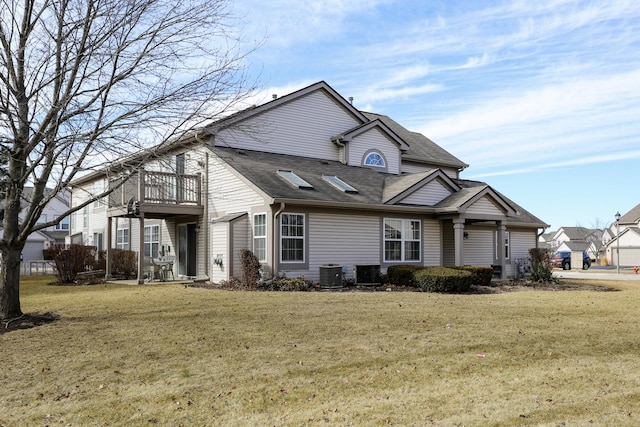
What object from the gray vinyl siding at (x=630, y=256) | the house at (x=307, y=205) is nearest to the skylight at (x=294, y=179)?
the house at (x=307, y=205)

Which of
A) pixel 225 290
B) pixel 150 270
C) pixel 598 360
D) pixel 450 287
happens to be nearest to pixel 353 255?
pixel 450 287

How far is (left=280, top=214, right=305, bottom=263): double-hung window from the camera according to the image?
1669cm

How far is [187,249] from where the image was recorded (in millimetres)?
20656

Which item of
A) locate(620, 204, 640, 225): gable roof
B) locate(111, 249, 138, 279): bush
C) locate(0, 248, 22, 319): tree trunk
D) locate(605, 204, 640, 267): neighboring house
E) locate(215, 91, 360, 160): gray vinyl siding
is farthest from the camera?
locate(620, 204, 640, 225): gable roof

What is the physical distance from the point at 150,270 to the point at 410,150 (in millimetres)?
13787

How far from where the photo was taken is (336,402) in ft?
18.4

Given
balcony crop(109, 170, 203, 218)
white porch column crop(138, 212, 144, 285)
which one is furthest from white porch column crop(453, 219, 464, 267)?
white porch column crop(138, 212, 144, 285)

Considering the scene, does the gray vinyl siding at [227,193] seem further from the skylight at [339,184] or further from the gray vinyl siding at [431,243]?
the gray vinyl siding at [431,243]

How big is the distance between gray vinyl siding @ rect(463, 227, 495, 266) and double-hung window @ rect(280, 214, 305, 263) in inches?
336

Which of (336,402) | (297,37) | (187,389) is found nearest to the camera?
(336,402)

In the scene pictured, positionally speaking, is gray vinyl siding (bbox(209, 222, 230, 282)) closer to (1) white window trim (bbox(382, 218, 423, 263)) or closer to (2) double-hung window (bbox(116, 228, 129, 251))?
(1) white window trim (bbox(382, 218, 423, 263))

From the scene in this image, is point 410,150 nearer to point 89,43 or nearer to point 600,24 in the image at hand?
point 600,24

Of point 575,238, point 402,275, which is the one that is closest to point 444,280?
point 402,275

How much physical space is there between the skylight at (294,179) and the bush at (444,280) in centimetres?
466
